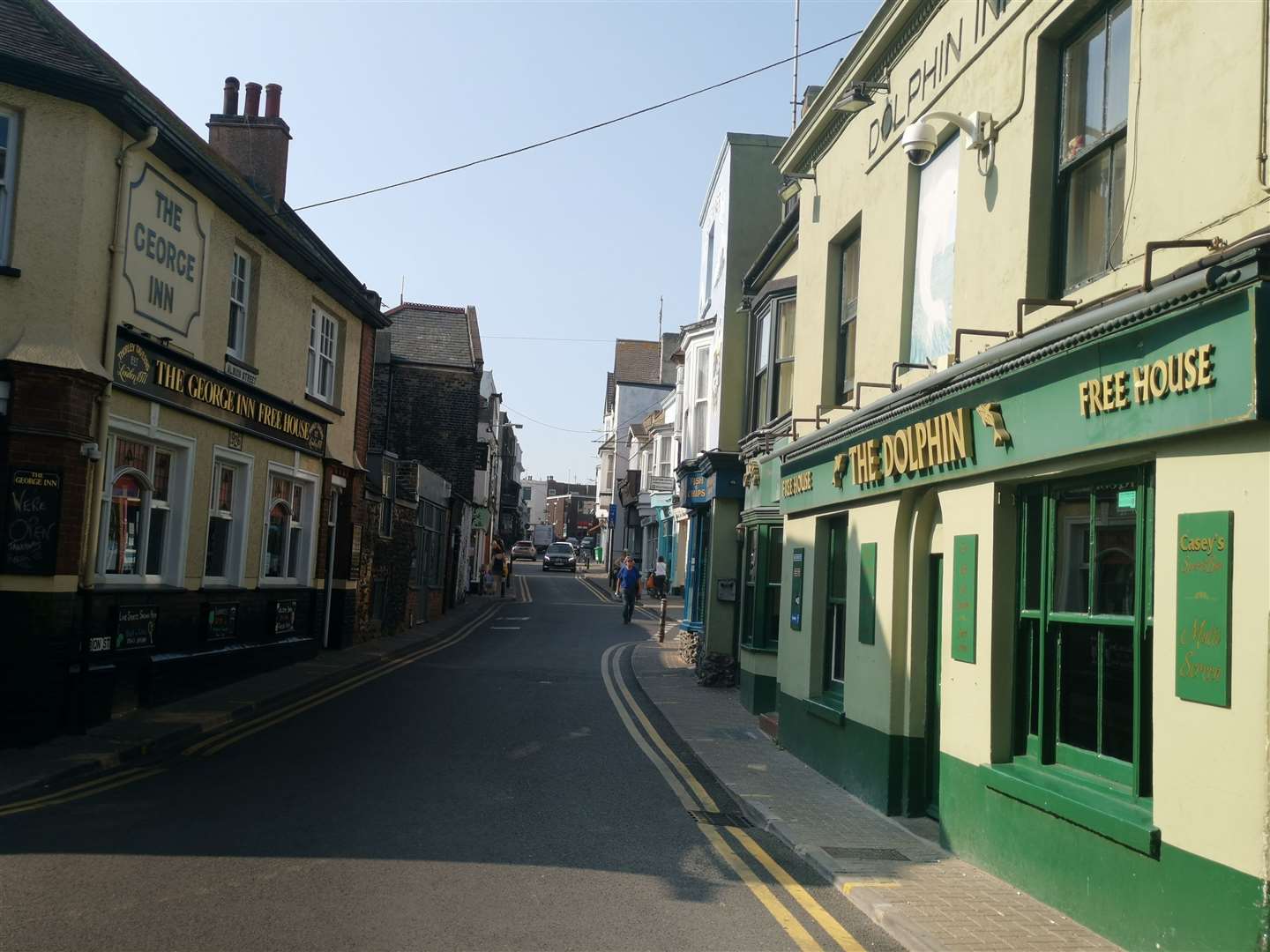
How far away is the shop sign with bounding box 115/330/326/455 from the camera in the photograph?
13.2 meters

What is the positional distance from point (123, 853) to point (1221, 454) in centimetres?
686

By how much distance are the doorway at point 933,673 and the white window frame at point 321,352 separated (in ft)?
44.9

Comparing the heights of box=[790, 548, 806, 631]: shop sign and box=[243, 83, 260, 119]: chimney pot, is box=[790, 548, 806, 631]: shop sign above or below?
below

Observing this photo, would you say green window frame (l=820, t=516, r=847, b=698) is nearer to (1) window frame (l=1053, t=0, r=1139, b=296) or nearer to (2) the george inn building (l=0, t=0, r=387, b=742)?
(1) window frame (l=1053, t=0, r=1139, b=296)

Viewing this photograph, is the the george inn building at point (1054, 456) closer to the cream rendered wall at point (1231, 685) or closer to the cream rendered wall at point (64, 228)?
the cream rendered wall at point (1231, 685)

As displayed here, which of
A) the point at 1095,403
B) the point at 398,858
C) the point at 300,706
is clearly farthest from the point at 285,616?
the point at 1095,403

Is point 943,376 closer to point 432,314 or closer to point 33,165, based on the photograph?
point 33,165

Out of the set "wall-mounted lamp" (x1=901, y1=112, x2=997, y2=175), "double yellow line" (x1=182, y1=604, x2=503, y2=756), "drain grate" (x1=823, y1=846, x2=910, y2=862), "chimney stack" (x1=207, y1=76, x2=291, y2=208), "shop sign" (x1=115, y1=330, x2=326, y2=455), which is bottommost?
"double yellow line" (x1=182, y1=604, x2=503, y2=756)

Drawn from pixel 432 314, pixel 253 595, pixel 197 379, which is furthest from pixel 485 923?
pixel 432 314

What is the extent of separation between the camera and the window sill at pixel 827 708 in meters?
11.1

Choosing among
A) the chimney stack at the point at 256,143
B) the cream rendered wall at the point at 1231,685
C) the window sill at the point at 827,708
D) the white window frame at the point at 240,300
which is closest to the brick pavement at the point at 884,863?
the window sill at the point at 827,708

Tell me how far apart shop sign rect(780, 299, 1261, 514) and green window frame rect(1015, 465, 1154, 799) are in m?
0.38

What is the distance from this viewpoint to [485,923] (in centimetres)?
615

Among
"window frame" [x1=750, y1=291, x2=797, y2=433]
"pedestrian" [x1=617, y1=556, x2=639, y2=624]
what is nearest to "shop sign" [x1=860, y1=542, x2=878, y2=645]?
"window frame" [x1=750, y1=291, x2=797, y2=433]
